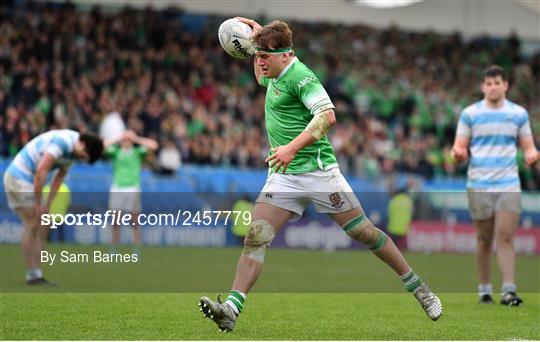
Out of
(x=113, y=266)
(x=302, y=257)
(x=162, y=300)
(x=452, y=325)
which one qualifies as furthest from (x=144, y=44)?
(x=452, y=325)

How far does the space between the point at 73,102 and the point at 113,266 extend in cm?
913

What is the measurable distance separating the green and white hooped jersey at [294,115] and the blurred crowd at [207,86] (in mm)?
14092

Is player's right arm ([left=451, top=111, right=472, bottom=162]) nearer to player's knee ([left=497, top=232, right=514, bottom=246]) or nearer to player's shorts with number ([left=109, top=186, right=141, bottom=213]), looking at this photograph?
player's knee ([left=497, top=232, right=514, bottom=246])

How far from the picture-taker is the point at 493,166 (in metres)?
10.7

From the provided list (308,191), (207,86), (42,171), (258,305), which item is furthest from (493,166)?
(207,86)

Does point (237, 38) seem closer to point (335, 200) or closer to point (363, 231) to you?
point (335, 200)

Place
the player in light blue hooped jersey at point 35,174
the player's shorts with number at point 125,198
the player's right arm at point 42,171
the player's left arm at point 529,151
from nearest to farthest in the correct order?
the player's left arm at point 529,151
the player's right arm at point 42,171
the player in light blue hooped jersey at point 35,174
the player's shorts with number at point 125,198

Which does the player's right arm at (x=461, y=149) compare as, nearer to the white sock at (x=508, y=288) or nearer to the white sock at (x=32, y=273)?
the white sock at (x=508, y=288)

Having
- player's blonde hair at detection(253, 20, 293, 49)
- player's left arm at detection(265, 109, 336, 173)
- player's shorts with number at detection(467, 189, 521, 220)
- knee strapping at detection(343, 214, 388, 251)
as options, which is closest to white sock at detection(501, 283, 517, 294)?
player's shorts with number at detection(467, 189, 521, 220)

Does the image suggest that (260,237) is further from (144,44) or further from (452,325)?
(144,44)

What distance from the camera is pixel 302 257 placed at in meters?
19.1

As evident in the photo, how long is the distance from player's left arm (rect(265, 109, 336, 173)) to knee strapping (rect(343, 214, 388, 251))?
32.6 inches

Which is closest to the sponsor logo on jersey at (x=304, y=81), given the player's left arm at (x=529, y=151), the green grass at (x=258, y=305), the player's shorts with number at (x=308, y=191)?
the player's shorts with number at (x=308, y=191)

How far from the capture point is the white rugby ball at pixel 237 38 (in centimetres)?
811
